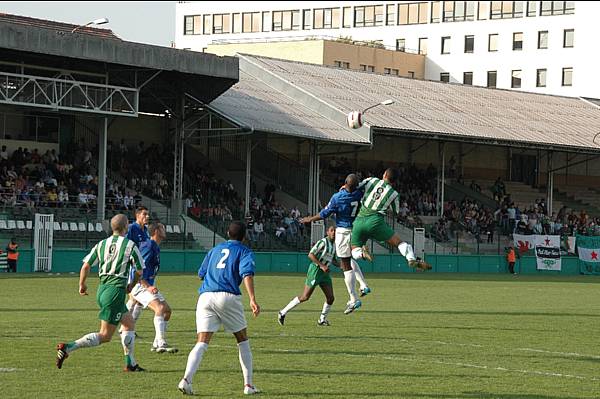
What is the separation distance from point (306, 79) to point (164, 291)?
96.7 feet

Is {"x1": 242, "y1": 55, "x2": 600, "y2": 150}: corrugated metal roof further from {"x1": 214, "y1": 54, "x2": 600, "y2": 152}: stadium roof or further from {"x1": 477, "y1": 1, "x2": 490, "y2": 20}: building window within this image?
{"x1": 477, "y1": 1, "x2": 490, "y2": 20}: building window

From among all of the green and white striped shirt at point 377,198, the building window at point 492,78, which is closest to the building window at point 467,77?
the building window at point 492,78

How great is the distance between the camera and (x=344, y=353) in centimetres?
1641

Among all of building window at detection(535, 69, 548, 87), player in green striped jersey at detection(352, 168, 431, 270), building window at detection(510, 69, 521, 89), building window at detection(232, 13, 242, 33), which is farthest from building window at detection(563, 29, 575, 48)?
player in green striped jersey at detection(352, 168, 431, 270)

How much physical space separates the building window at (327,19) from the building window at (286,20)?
176 centimetres

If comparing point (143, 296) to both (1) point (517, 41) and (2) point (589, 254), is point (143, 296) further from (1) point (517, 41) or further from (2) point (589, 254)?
(1) point (517, 41)

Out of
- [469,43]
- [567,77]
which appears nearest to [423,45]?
[469,43]

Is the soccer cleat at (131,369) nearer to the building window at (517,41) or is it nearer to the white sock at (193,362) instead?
the white sock at (193,362)

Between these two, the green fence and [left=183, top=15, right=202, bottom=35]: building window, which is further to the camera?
[left=183, top=15, right=202, bottom=35]: building window

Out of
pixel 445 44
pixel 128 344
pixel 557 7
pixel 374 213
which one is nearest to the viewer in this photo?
pixel 128 344

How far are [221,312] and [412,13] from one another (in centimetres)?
9052

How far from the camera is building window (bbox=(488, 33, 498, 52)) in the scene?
97125 millimetres

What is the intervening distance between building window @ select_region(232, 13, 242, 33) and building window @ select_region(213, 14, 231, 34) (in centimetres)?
46

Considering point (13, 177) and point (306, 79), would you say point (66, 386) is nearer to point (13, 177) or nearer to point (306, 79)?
point (13, 177)
